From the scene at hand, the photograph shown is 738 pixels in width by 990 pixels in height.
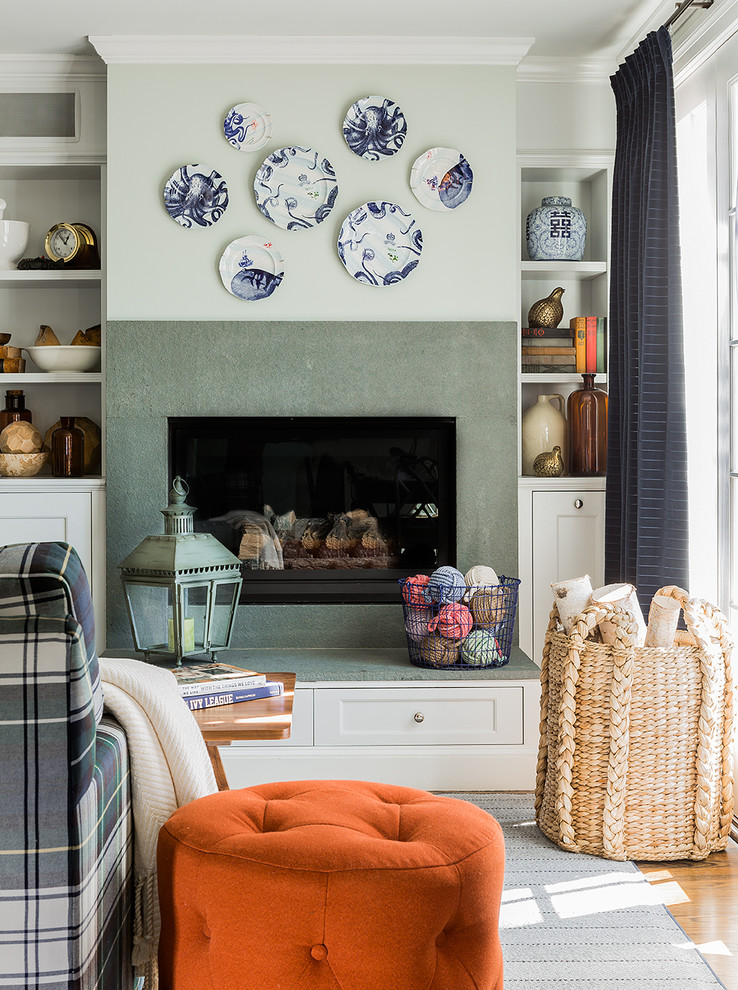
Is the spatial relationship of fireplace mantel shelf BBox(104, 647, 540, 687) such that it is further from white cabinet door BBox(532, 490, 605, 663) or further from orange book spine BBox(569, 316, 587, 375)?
orange book spine BBox(569, 316, 587, 375)

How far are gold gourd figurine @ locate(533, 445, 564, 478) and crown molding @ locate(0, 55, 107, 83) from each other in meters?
2.20

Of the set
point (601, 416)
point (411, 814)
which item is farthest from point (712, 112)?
point (411, 814)

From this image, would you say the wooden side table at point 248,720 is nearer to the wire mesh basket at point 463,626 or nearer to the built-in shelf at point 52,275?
the wire mesh basket at point 463,626

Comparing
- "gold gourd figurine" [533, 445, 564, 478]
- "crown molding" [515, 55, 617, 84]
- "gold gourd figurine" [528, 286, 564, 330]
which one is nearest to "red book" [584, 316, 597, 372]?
"gold gourd figurine" [528, 286, 564, 330]

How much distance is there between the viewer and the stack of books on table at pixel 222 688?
1921 millimetres

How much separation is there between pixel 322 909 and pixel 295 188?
2619 mm

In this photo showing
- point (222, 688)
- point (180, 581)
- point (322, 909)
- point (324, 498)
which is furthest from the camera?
point (324, 498)

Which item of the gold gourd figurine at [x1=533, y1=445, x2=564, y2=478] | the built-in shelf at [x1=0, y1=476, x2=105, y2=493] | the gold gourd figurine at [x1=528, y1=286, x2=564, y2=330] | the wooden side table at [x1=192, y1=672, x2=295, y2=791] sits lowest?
the wooden side table at [x1=192, y1=672, x2=295, y2=791]

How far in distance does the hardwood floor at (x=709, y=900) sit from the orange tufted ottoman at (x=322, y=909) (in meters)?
0.82

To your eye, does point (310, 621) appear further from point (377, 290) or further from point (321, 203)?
point (321, 203)

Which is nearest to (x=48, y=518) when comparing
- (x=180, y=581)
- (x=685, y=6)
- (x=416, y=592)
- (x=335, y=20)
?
(x=180, y=581)

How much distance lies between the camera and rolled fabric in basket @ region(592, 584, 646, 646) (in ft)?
8.07

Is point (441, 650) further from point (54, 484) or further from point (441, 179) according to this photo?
point (441, 179)

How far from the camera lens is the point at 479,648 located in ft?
9.87
